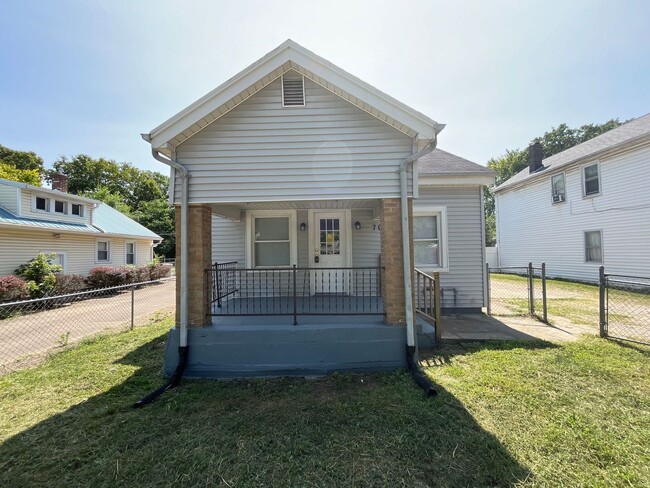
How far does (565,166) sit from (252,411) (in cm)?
1728

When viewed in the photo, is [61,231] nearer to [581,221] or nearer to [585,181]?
[581,221]

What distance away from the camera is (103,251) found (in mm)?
15484

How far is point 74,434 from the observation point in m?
2.94

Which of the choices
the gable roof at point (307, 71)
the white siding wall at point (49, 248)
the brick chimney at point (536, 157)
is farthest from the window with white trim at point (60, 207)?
the brick chimney at point (536, 157)

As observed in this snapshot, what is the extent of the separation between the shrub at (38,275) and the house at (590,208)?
22194mm

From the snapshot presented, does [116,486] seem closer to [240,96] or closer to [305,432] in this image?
[305,432]

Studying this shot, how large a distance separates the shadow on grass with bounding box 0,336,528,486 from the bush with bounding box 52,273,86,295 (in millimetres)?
10268

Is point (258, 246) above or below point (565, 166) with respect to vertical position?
below

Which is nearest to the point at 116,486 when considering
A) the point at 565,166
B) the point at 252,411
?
the point at 252,411

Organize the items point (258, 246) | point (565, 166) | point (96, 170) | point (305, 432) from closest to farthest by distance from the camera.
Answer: point (305, 432)
point (258, 246)
point (565, 166)
point (96, 170)

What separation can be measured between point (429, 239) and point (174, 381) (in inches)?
244

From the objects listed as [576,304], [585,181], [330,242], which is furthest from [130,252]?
[585,181]

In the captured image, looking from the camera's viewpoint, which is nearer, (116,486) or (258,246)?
(116,486)

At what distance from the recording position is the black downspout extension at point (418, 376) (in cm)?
355
